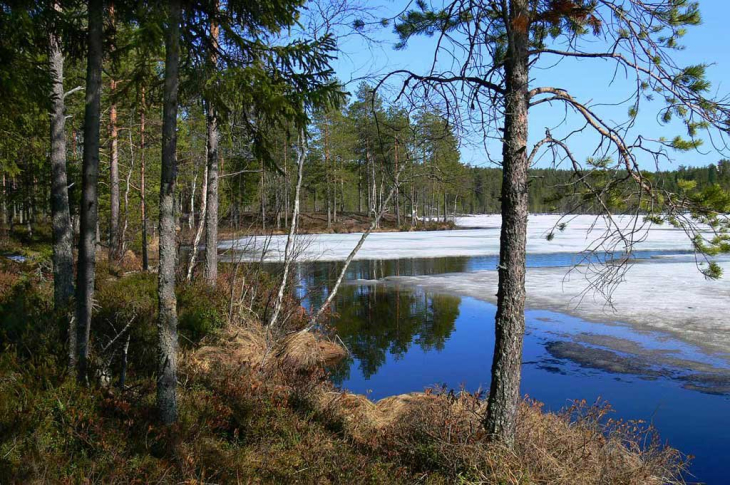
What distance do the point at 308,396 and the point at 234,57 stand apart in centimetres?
452

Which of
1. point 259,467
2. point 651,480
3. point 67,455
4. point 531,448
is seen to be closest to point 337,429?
point 259,467

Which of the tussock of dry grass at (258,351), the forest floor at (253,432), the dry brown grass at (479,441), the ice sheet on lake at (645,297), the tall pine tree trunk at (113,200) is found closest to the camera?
the forest floor at (253,432)

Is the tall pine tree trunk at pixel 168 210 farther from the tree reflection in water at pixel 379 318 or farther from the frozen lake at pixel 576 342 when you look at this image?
the tree reflection in water at pixel 379 318

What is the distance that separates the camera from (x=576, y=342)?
11.5 metres

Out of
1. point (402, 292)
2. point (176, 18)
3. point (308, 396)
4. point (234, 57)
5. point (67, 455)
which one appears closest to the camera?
point (67, 455)

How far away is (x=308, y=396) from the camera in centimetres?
696

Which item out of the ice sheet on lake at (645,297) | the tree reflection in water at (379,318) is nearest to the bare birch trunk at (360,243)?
the tree reflection in water at (379,318)

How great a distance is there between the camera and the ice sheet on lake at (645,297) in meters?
12.0

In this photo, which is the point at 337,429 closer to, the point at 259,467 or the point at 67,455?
the point at 259,467

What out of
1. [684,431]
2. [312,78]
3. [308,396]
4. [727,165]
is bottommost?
[684,431]

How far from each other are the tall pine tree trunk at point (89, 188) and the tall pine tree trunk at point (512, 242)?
459cm

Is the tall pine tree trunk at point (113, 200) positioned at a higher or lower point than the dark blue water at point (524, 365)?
higher

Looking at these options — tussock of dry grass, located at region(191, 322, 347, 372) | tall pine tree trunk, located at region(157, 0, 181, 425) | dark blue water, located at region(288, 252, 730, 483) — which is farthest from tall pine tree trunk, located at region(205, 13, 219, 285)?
tall pine tree trunk, located at region(157, 0, 181, 425)

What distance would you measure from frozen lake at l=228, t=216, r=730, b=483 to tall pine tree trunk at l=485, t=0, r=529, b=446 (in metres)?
0.67
